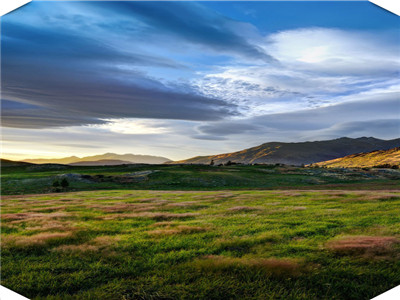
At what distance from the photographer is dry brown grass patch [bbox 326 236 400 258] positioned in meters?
8.87

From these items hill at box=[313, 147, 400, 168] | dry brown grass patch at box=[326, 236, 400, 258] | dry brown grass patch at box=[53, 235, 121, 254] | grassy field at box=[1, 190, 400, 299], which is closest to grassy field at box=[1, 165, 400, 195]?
hill at box=[313, 147, 400, 168]

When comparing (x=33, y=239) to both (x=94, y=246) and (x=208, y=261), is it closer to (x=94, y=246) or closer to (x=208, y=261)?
(x=94, y=246)

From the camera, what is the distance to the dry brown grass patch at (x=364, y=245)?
29.1 ft

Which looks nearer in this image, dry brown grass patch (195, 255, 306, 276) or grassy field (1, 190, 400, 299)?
grassy field (1, 190, 400, 299)

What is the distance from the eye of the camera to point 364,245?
938 centimetres

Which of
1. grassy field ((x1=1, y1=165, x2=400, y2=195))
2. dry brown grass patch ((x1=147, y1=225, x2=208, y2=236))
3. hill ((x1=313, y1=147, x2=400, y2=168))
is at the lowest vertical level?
grassy field ((x1=1, y1=165, x2=400, y2=195))

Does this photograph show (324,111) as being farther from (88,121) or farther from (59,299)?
(59,299)

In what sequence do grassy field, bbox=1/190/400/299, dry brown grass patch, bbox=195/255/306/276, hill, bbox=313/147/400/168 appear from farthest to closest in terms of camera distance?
hill, bbox=313/147/400/168 < dry brown grass patch, bbox=195/255/306/276 < grassy field, bbox=1/190/400/299

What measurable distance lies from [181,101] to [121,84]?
17.2ft

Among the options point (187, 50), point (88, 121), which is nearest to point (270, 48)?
point (187, 50)

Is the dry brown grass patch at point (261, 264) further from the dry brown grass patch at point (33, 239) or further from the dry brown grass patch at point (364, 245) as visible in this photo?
the dry brown grass patch at point (33, 239)

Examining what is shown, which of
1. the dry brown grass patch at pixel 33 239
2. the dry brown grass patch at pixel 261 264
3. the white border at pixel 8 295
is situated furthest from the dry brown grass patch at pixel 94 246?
the dry brown grass patch at pixel 261 264

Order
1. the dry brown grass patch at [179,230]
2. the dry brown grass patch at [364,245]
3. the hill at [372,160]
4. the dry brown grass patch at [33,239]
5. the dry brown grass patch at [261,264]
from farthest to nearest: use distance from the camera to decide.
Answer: the hill at [372,160], the dry brown grass patch at [179,230], the dry brown grass patch at [33,239], the dry brown grass patch at [364,245], the dry brown grass patch at [261,264]

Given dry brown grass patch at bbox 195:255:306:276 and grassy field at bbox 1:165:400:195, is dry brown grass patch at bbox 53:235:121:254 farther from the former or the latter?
grassy field at bbox 1:165:400:195
